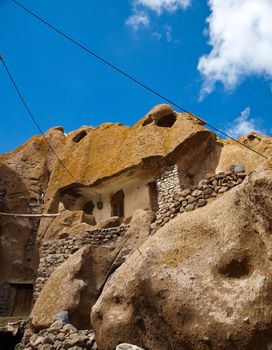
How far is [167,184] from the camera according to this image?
48.6 feet

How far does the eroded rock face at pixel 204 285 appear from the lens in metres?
4.22

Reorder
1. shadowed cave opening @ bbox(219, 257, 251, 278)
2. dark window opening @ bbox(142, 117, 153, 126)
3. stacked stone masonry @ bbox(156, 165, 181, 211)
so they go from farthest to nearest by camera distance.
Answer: dark window opening @ bbox(142, 117, 153, 126) < stacked stone masonry @ bbox(156, 165, 181, 211) < shadowed cave opening @ bbox(219, 257, 251, 278)

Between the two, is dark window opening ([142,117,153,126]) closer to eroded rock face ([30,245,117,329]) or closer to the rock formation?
the rock formation

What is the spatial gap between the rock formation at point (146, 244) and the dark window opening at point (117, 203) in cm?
5

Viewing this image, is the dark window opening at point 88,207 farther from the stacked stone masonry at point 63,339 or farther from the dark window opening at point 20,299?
the stacked stone masonry at point 63,339

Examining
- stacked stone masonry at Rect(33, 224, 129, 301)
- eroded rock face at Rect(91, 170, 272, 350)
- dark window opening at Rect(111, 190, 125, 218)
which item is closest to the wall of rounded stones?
eroded rock face at Rect(91, 170, 272, 350)

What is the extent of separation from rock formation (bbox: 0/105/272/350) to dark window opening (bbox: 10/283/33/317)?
49 millimetres

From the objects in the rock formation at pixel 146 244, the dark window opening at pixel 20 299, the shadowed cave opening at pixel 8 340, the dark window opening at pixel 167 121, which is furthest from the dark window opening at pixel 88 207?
the shadowed cave opening at pixel 8 340

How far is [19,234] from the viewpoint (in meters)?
17.7

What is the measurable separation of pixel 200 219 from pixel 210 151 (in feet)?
36.8

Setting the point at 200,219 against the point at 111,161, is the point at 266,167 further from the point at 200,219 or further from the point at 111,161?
the point at 111,161

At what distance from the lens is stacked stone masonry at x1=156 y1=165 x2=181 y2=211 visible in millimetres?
14352

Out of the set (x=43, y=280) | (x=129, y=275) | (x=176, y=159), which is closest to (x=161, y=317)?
(x=129, y=275)

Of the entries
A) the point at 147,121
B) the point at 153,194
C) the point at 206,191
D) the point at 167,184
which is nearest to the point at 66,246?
the point at 167,184
